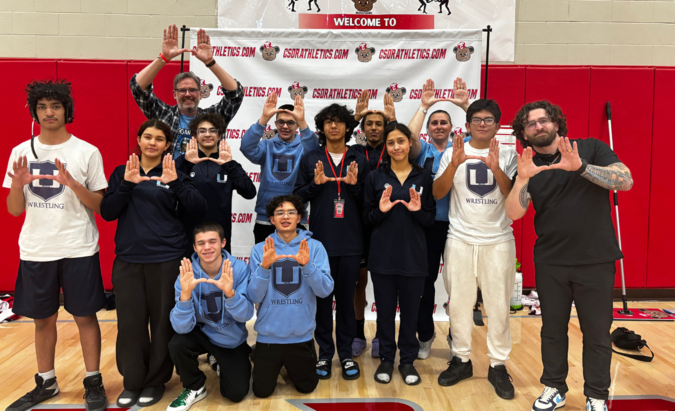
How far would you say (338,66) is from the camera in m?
4.61

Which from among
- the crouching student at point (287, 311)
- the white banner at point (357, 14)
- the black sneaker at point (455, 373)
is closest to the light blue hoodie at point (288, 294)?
the crouching student at point (287, 311)

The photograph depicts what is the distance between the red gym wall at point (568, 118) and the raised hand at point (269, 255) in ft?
9.79

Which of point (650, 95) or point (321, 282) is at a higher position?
point (650, 95)

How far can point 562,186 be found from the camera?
8.70 ft

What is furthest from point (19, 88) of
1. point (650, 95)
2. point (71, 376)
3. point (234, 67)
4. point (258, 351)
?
point (650, 95)

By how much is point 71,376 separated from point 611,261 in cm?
364

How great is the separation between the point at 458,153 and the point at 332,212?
94 centimetres

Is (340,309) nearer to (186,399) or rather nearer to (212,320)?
(212,320)

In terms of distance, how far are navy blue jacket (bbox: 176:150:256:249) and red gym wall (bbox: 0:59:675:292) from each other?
2.12 meters

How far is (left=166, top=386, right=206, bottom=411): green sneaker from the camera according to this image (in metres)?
2.74

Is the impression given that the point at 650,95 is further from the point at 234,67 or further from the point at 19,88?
the point at 19,88

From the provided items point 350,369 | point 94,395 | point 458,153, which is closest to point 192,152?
point 94,395

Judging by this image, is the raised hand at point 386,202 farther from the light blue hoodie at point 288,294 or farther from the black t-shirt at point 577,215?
the black t-shirt at point 577,215

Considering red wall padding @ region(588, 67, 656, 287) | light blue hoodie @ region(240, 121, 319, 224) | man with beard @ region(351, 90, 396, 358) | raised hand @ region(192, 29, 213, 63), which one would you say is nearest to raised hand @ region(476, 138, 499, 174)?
man with beard @ region(351, 90, 396, 358)
